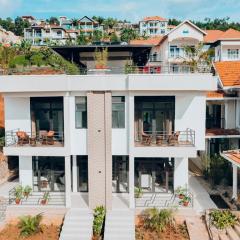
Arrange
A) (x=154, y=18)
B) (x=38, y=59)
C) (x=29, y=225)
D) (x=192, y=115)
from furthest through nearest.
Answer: (x=154, y=18)
(x=38, y=59)
(x=192, y=115)
(x=29, y=225)

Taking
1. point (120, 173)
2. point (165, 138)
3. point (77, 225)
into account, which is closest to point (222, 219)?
point (165, 138)


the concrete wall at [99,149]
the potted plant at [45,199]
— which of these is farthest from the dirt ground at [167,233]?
the potted plant at [45,199]

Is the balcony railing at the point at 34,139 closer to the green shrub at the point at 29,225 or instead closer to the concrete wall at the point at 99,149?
the concrete wall at the point at 99,149

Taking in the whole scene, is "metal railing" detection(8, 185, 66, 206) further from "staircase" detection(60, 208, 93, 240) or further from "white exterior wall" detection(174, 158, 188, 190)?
"white exterior wall" detection(174, 158, 188, 190)

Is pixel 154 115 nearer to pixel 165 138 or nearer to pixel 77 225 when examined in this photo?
pixel 165 138

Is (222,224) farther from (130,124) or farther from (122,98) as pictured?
(122,98)

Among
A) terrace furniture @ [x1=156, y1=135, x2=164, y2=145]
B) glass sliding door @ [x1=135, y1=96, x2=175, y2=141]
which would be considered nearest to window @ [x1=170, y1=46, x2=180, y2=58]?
glass sliding door @ [x1=135, y1=96, x2=175, y2=141]
